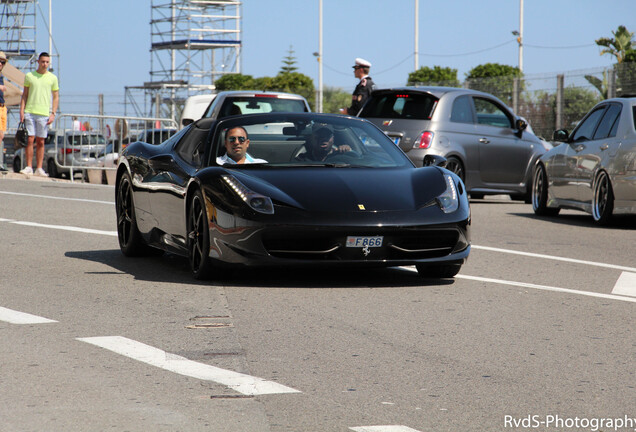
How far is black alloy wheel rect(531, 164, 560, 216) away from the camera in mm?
15577

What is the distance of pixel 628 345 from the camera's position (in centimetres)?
604

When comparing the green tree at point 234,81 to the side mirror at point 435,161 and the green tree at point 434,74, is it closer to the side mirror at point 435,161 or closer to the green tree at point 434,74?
the green tree at point 434,74

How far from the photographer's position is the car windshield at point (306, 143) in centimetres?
873

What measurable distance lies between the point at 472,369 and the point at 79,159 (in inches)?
797

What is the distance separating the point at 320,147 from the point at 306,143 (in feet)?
0.36

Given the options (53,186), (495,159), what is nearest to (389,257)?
(495,159)

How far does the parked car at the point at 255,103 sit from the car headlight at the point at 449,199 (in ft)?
32.5

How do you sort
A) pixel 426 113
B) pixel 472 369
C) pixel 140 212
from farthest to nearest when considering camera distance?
pixel 426 113, pixel 140 212, pixel 472 369

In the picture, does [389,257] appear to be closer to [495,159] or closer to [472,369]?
[472,369]

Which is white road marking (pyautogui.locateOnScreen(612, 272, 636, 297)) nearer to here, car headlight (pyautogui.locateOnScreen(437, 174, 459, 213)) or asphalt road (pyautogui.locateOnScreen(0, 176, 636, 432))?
asphalt road (pyautogui.locateOnScreen(0, 176, 636, 432))

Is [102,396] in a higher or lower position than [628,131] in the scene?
lower

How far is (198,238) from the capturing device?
8.30 metres

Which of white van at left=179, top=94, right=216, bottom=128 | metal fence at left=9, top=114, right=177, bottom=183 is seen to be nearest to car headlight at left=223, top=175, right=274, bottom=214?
white van at left=179, top=94, right=216, bottom=128

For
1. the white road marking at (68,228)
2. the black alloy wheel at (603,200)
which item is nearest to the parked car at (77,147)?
the white road marking at (68,228)
